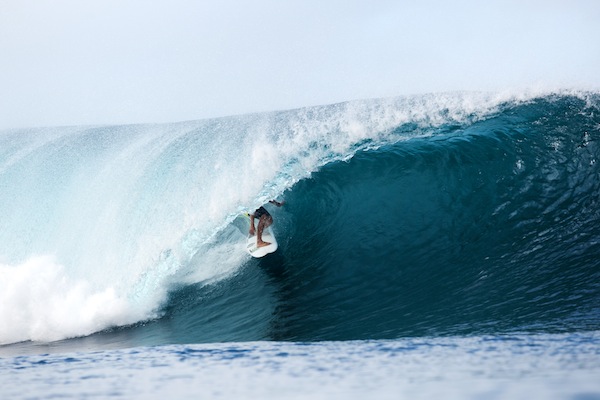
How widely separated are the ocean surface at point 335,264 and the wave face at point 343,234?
0.14ft

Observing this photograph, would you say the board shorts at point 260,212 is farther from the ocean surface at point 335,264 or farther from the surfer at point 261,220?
the ocean surface at point 335,264

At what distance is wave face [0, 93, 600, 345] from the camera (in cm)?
605

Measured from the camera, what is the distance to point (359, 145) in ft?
36.0

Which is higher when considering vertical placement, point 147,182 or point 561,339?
point 147,182

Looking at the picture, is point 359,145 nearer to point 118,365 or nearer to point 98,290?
point 98,290

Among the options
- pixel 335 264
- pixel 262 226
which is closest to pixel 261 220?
pixel 262 226

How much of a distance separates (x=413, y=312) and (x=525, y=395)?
14.2 feet

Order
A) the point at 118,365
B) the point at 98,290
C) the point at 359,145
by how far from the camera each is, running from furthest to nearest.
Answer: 1. the point at 359,145
2. the point at 98,290
3. the point at 118,365

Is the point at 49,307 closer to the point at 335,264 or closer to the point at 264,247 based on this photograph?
the point at 264,247

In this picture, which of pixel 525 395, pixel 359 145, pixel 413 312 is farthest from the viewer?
pixel 359 145

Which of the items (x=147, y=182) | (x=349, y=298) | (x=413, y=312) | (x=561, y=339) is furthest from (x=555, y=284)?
(x=147, y=182)

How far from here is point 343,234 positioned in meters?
8.39

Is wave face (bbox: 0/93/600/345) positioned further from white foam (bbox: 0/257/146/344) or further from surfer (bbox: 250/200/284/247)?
surfer (bbox: 250/200/284/247)

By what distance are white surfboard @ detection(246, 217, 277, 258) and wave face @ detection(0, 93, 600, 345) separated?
0.17 m
